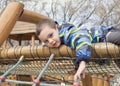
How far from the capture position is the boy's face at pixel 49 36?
4.88 feet

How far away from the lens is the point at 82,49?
4.44ft

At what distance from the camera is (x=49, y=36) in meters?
1.49

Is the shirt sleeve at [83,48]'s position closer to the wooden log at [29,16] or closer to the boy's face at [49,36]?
the boy's face at [49,36]

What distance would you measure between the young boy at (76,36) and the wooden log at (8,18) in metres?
0.12

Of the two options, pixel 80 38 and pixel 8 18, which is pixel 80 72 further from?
pixel 8 18

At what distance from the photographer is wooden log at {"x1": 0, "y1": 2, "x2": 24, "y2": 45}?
149 cm

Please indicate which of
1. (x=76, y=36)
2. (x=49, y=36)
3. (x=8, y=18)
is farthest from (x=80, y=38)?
(x=8, y=18)

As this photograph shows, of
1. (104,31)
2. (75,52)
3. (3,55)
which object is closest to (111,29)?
(104,31)

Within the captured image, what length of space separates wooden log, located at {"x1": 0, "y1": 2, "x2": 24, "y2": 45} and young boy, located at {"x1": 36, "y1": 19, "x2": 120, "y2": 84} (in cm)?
12

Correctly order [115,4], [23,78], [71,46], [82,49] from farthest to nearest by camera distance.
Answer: [115,4]
[23,78]
[71,46]
[82,49]

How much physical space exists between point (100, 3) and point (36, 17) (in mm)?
15392

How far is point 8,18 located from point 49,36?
0.66 ft

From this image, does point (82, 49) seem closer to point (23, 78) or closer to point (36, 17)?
point (36, 17)

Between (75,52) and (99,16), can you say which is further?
(99,16)
